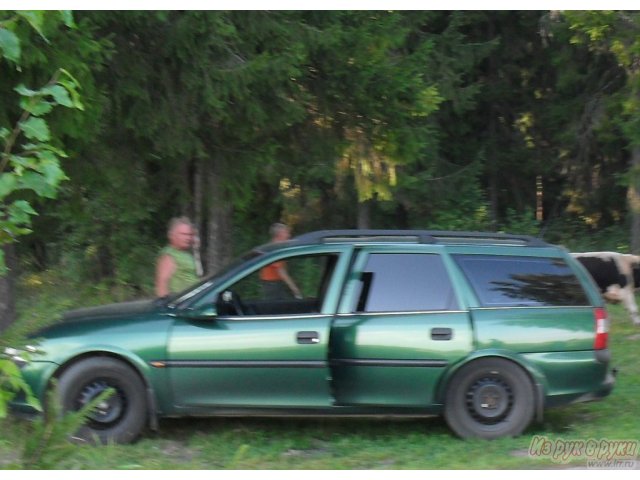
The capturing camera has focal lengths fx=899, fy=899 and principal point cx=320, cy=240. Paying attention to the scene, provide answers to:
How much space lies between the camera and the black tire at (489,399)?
7.04m

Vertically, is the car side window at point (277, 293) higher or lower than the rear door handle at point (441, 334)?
higher

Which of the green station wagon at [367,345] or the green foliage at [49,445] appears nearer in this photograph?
the green foliage at [49,445]

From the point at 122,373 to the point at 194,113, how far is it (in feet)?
17.8

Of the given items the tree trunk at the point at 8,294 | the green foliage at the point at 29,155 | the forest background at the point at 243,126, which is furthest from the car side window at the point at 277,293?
the green foliage at the point at 29,155

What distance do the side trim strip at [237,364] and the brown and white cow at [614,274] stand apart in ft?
27.0

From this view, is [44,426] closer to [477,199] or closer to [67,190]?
[67,190]

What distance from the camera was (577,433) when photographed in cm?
730

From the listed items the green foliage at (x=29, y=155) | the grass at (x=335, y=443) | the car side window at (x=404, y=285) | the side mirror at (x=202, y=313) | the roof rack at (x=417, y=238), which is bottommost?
the grass at (x=335, y=443)

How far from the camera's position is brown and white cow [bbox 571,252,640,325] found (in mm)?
13804

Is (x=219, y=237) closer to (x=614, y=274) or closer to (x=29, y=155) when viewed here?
(x=614, y=274)

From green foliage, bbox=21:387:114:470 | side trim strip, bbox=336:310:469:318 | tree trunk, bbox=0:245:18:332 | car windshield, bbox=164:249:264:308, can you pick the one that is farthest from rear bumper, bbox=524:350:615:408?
tree trunk, bbox=0:245:18:332

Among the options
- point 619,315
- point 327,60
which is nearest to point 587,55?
point 619,315

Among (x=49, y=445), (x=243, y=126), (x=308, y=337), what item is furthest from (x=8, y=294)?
(x=49, y=445)

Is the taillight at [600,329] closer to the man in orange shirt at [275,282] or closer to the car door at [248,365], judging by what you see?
the car door at [248,365]
